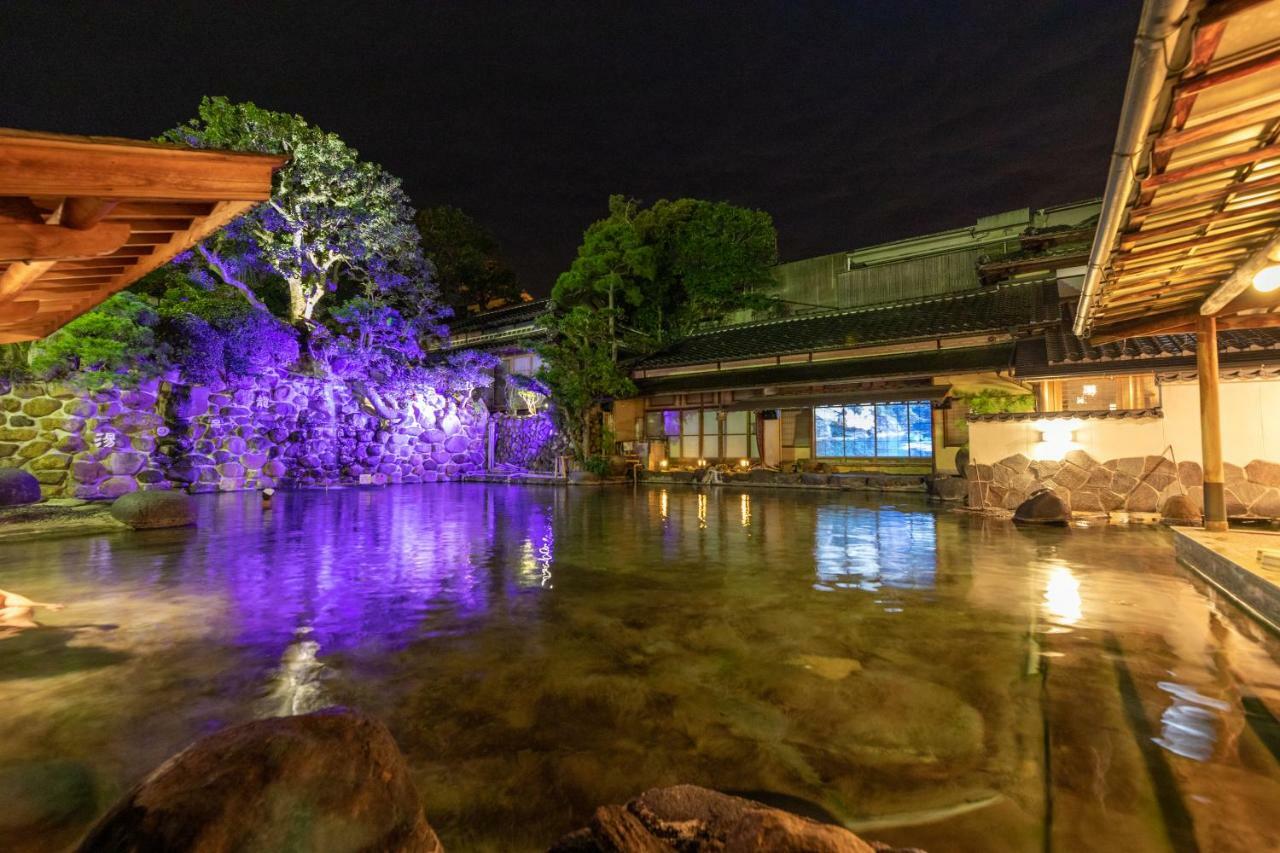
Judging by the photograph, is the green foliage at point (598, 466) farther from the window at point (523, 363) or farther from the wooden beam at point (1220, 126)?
the wooden beam at point (1220, 126)

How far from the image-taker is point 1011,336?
14656mm

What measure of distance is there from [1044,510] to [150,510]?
14.6m

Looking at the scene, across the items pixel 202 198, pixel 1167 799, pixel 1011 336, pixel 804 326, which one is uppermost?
pixel 804 326

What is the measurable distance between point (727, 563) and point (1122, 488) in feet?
25.9

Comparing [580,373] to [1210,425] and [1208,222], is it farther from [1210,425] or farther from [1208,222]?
[1208,222]

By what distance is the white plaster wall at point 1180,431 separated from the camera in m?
8.62

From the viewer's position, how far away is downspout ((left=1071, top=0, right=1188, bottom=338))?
2338mm

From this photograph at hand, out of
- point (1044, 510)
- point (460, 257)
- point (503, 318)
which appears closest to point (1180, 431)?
point (1044, 510)

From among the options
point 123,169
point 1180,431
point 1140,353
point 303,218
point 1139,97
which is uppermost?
point 303,218

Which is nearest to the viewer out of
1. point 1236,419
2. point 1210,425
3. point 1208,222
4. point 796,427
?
point 1208,222

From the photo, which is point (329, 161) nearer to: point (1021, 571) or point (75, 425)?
point (75, 425)

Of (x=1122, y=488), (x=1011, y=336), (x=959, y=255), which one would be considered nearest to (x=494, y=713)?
(x=1122, y=488)

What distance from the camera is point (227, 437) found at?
16781 mm

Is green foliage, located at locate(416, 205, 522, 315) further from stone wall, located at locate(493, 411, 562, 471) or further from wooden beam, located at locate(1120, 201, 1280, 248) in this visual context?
wooden beam, located at locate(1120, 201, 1280, 248)
